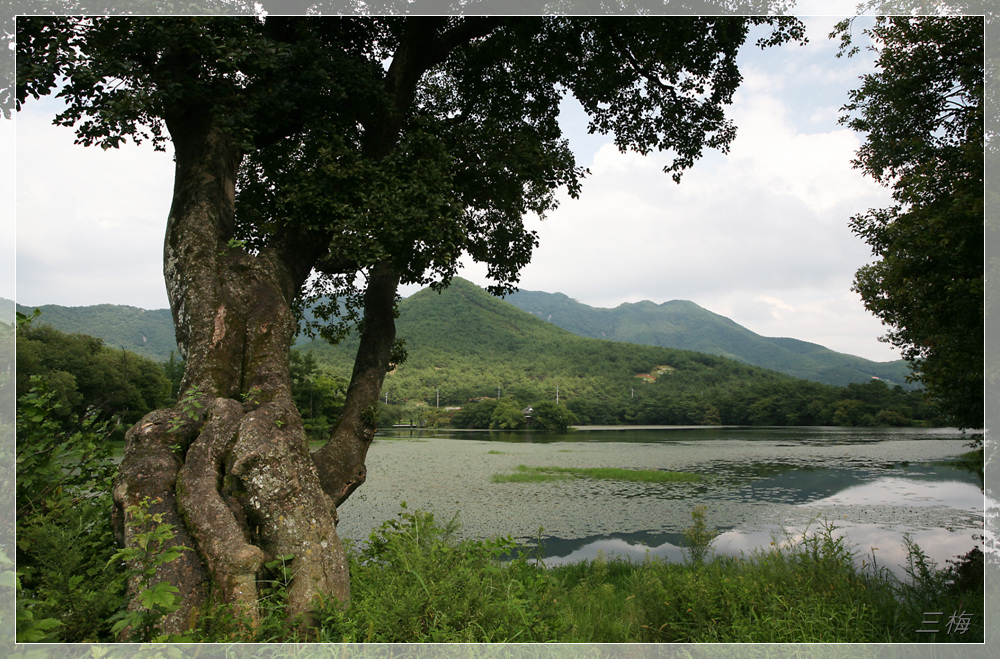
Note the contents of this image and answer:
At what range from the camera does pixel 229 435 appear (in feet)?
13.7

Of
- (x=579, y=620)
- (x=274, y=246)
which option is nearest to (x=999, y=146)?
(x=579, y=620)

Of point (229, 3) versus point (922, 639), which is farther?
point (229, 3)

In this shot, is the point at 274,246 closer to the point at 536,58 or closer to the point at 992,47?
the point at 536,58

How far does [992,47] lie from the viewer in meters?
5.62

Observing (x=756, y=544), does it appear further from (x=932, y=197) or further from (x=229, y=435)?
(x=229, y=435)

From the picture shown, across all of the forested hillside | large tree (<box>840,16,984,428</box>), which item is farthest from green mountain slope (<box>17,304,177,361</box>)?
large tree (<box>840,16,984,428</box>)

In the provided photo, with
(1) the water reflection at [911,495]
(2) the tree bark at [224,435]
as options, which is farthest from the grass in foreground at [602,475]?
(2) the tree bark at [224,435]

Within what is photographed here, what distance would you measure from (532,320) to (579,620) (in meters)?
94.8

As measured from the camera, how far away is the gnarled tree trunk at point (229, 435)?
138 inches

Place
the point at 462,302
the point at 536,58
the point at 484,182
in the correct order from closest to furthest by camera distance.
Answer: the point at 484,182 < the point at 536,58 < the point at 462,302

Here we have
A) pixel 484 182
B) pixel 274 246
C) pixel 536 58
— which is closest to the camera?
pixel 274 246

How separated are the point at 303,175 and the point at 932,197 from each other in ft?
24.9

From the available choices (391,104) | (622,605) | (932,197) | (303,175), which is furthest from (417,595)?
(932,197)

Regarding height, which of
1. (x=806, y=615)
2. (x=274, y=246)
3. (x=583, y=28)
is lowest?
(x=806, y=615)
